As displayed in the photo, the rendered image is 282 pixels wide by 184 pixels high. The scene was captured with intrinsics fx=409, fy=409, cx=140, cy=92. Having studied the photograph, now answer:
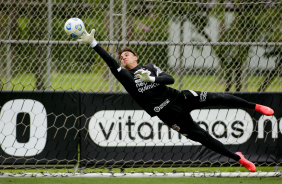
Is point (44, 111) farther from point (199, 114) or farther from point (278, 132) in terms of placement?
point (278, 132)

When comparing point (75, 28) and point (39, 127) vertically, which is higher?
point (75, 28)

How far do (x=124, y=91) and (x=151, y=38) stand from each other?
966 mm

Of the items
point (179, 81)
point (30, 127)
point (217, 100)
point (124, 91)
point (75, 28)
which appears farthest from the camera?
point (179, 81)

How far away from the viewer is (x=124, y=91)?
21.1 ft

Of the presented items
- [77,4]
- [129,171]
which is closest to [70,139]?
[129,171]

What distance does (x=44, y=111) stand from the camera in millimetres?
6102

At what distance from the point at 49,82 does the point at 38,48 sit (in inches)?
26.7

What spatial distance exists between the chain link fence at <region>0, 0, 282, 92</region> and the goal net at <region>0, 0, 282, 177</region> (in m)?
0.02

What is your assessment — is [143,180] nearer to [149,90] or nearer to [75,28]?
[149,90]

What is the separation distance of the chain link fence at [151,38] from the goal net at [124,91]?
0.02m

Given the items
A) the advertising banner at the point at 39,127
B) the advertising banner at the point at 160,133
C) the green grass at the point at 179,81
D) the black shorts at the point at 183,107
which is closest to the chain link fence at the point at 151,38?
the green grass at the point at 179,81

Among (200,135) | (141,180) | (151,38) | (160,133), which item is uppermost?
(151,38)

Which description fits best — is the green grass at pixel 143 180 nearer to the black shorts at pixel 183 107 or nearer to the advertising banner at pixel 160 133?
the advertising banner at pixel 160 133

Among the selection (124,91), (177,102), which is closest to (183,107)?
(177,102)
